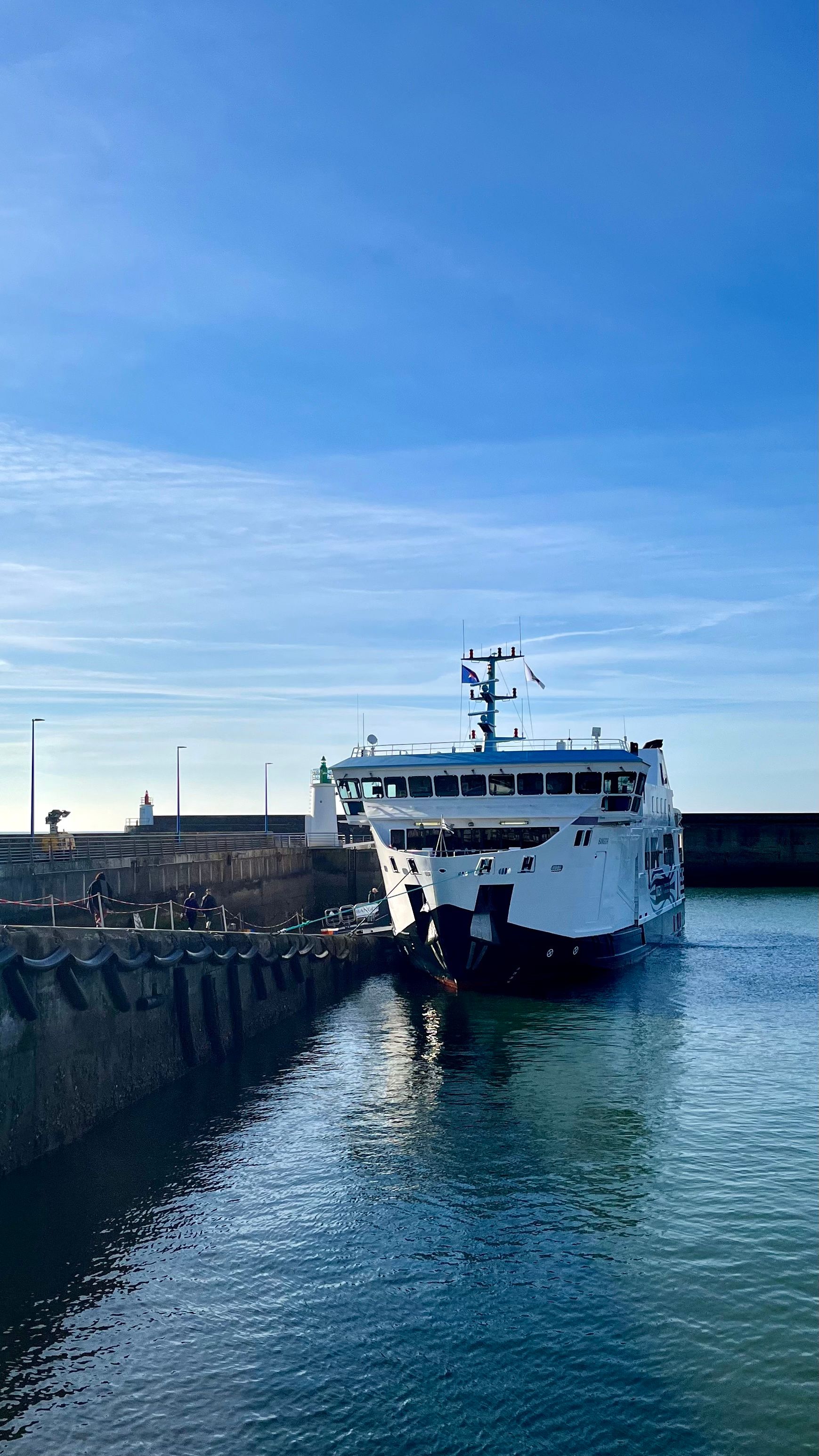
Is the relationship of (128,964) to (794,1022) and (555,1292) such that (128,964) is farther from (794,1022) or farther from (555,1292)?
(794,1022)

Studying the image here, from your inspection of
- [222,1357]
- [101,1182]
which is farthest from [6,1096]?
[222,1357]

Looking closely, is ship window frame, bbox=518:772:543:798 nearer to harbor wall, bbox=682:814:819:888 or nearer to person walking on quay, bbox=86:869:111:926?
person walking on quay, bbox=86:869:111:926

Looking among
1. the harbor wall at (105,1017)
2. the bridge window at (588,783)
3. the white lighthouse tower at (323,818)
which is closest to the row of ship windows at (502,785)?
the bridge window at (588,783)

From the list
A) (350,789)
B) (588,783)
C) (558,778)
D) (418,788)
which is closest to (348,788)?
(350,789)

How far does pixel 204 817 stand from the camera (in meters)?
86.6

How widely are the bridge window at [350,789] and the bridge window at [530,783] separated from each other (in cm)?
664

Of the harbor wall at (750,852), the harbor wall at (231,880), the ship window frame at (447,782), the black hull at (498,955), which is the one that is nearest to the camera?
the harbor wall at (231,880)

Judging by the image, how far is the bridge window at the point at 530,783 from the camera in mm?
36781

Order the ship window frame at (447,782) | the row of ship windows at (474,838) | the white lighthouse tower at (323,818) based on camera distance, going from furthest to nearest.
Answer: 1. the white lighthouse tower at (323,818)
2. the ship window frame at (447,782)
3. the row of ship windows at (474,838)

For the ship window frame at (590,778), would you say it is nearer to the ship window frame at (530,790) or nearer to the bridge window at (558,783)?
the bridge window at (558,783)

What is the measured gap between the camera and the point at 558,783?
36844 millimetres

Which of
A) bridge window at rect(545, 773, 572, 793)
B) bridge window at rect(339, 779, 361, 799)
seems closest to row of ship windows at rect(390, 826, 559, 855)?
bridge window at rect(545, 773, 572, 793)

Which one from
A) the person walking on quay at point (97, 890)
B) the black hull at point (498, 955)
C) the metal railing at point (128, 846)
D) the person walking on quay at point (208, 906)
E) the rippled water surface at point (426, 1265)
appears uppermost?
the metal railing at point (128, 846)

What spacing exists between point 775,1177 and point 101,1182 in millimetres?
12341
